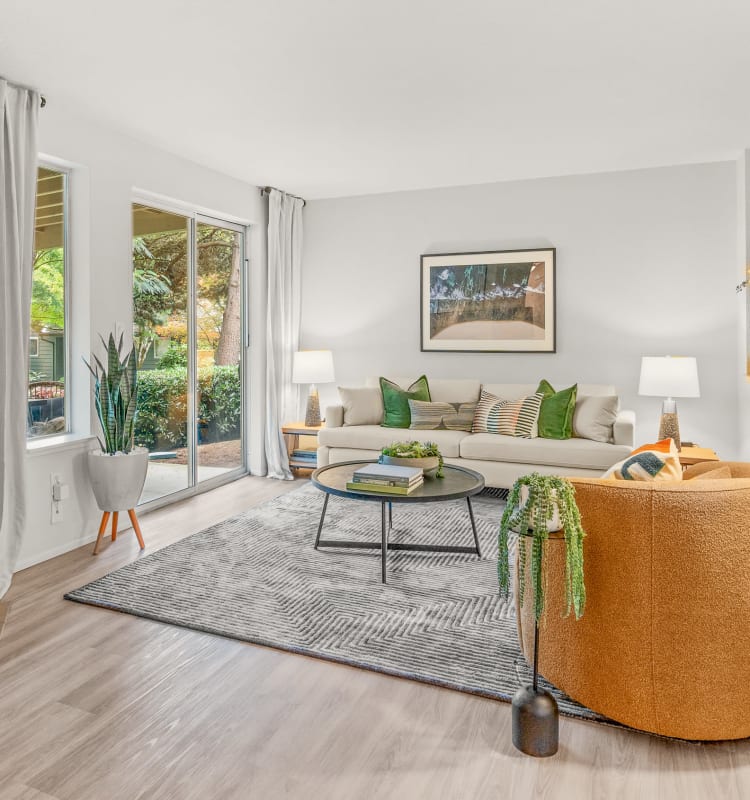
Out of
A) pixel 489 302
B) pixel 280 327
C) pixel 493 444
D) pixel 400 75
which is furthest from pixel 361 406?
pixel 400 75

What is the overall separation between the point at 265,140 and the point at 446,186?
1.91 m

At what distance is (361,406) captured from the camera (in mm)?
5191

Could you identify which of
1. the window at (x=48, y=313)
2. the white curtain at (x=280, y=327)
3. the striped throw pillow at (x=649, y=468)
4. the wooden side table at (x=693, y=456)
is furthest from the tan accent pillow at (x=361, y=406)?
the striped throw pillow at (x=649, y=468)

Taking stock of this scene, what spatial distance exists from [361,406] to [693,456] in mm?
2495

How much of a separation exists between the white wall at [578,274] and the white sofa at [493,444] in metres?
0.32

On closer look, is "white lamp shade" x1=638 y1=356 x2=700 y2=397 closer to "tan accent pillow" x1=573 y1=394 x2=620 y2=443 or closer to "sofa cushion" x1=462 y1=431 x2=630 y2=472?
"tan accent pillow" x1=573 y1=394 x2=620 y2=443

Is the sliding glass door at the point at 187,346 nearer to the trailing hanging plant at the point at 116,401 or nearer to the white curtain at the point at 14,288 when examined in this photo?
the trailing hanging plant at the point at 116,401

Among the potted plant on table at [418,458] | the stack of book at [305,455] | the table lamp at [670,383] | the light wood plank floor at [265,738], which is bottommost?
the light wood plank floor at [265,738]

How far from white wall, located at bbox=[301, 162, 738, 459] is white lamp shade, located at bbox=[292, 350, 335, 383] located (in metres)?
0.42

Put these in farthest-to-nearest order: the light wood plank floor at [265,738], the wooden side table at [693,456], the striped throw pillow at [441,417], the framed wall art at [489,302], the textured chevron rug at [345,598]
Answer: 1. the framed wall art at [489,302]
2. the striped throw pillow at [441,417]
3. the wooden side table at [693,456]
4. the textured chevron rug at [345,598]
5. the light wood plank floor at [265,738]

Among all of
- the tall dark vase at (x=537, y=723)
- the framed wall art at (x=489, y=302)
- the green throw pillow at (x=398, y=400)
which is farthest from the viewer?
the framed wall art at (x=489, y=302)

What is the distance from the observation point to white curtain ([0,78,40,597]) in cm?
Answer: 312

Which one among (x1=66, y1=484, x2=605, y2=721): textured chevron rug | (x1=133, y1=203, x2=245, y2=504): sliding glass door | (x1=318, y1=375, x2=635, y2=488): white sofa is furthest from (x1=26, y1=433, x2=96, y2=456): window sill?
(x1=318, y1=375, x2=635, y2=488): white sofa

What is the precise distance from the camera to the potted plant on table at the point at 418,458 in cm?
339
